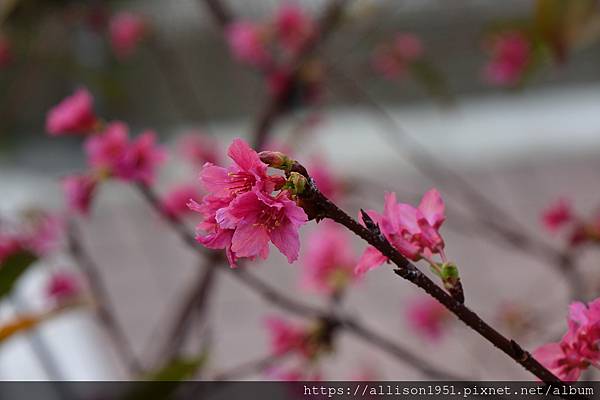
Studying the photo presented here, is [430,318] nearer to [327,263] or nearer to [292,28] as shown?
[327,263]

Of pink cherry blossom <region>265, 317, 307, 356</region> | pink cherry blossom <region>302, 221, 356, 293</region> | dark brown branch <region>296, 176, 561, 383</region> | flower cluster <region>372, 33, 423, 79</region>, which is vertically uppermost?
flower cluster <region>372, 33, 423, 79</region>

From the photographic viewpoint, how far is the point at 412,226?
0.35 meters

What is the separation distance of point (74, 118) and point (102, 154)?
0.16 ft

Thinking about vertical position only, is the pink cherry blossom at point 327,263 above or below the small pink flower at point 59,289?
above

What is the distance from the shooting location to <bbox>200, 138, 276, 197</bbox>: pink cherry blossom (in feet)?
1.01

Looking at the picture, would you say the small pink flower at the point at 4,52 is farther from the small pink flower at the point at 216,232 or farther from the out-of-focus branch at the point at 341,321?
the small pink flower at the point at 216,232

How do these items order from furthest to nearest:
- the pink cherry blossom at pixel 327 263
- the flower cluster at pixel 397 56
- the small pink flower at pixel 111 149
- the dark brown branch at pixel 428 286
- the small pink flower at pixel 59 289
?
the flower cluster at pixel 397 56 → the small pink flower at pixel 59 289 → the pink cherry blossom at pixel 327 263 → the small pink flower at pixel 111 149 → the dark brown branch at pixel 428 286

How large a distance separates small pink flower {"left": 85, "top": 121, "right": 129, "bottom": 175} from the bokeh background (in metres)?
0.60

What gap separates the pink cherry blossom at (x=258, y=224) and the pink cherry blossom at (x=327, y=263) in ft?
1.31

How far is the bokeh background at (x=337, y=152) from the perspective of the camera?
1.44 m

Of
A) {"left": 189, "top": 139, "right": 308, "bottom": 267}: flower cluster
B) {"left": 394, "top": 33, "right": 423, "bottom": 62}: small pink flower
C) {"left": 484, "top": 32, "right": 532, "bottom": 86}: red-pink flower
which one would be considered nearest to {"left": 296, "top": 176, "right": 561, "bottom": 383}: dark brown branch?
{"left": 189, "top": 139, "right": 308, "bottom": 267}: flower cluster

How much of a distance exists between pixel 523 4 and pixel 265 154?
1956 millimetres

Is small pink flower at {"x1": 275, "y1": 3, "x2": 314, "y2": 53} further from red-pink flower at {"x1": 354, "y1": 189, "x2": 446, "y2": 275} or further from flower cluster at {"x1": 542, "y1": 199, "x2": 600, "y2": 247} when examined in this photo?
red-pink flower at {"x1": 354, "y1": 189, "x2": 446, "y2": 275}

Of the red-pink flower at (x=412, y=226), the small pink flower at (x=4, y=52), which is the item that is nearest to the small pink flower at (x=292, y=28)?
the small pink flower at (x=4, y=52)
